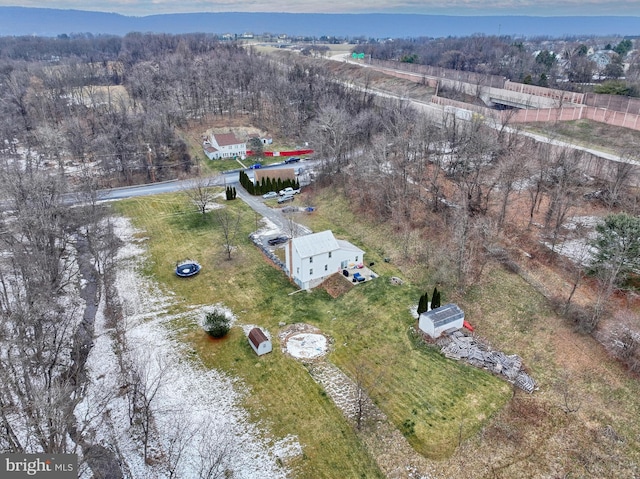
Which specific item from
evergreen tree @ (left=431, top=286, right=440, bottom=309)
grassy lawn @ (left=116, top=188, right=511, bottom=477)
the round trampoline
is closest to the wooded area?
evergreen tree @ (left=431, top=286, right=440, bottom=309)

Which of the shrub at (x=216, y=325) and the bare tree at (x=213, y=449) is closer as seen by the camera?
the bare tree at (x=213, y=449)

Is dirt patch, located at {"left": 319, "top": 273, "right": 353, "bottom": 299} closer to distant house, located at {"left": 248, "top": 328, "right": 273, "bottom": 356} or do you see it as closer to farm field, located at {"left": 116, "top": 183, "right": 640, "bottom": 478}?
farm field, located at {"left": 116, "top": 183, "right": 640, "bottom": 478}

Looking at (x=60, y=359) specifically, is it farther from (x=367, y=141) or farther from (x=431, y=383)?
(x=367, y=141)

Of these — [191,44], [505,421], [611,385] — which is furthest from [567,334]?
[191,44]

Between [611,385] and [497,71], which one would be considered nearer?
[611,385]

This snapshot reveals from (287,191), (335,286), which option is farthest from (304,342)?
(287,191)

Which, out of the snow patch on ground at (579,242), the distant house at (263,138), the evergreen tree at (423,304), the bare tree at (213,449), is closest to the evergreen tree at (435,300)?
the evergreen tree at (423,304)

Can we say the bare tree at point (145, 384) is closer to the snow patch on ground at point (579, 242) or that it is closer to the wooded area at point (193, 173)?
the wooded area at point (193, 173)
